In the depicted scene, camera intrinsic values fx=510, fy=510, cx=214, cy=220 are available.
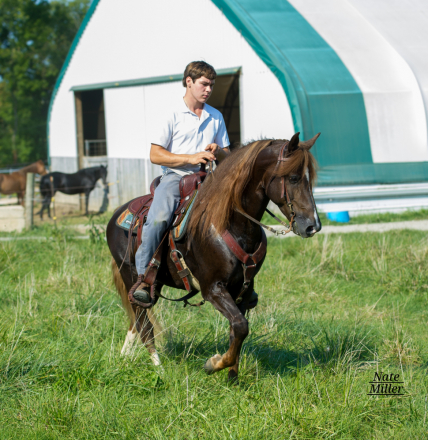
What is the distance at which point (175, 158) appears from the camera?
4121 mm

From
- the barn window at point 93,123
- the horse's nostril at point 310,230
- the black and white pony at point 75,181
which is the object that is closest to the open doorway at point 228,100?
the barn window at point 93,123

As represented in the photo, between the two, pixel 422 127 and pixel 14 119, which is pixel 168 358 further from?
pixel 14 119

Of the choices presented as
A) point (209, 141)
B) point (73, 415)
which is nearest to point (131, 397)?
point (73, 415)

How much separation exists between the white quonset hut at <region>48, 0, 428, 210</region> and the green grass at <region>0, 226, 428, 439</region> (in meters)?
6.50

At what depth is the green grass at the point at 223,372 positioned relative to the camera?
11.0 ft

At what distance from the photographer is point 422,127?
1351 centimetres

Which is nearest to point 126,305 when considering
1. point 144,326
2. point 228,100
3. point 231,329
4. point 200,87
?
point 144,326

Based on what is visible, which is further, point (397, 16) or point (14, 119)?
point (14, 119)

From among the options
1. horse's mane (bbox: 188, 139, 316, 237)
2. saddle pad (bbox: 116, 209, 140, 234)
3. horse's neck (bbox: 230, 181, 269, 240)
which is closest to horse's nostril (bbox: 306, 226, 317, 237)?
horse's mane (bbox: 188, 139, 316, 237)

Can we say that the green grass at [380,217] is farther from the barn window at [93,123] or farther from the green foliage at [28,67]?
the green foliage at [28,67]

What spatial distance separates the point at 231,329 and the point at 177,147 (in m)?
1.61

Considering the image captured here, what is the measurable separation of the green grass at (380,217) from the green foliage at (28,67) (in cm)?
4006

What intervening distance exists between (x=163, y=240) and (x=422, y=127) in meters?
11.3
